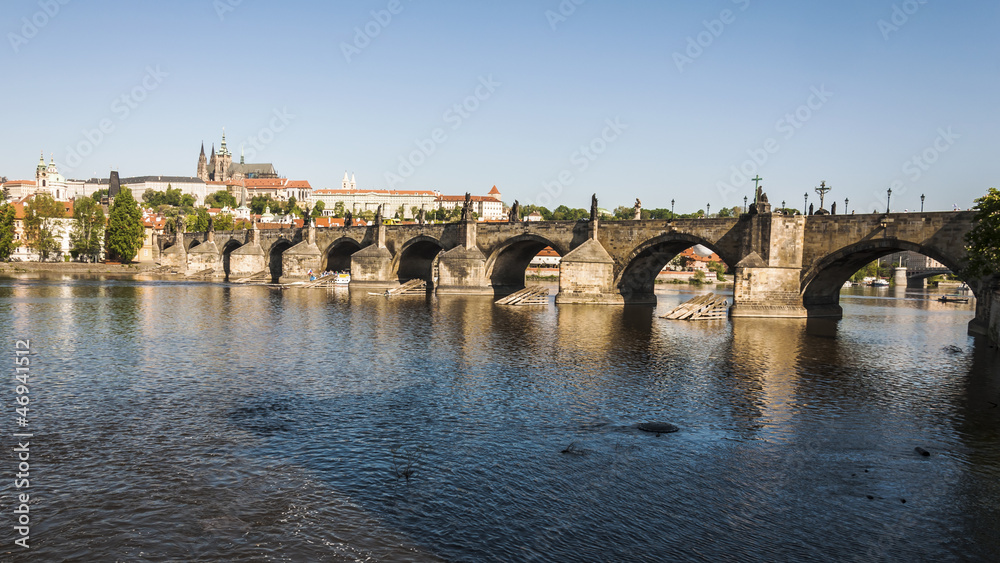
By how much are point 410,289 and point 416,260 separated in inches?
418

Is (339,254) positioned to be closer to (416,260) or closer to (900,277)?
(416,260)

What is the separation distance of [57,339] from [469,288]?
1569 inches

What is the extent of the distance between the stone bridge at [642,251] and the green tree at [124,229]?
34824 millimetres

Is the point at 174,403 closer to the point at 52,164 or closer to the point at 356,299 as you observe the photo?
the point at 356,299

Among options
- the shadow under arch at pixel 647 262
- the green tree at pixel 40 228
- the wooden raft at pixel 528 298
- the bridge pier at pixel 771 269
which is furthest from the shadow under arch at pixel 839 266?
the green tree at pixel 40 228

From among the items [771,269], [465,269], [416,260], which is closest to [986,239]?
[771,269]

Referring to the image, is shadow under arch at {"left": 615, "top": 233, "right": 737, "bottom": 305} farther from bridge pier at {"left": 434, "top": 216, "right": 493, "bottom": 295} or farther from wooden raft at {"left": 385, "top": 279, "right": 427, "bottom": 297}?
wooden raft at {"left": 385, "top": 279, "right": 427, "bottom": 297}

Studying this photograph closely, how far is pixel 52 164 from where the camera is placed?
647 ft

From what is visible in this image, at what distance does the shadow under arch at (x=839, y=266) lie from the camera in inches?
1545

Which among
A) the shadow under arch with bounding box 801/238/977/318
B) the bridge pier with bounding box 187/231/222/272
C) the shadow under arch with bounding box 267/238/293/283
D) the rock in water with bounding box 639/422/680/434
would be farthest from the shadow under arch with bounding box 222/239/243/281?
the rock in water with bounding box 639/422/680/434

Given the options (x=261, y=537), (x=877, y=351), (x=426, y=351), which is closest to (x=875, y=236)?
(x=877, y=351)

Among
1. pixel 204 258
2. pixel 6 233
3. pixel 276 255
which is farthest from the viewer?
pixel 204 258

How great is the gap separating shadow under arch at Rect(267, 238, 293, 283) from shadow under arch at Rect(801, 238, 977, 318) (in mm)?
70835

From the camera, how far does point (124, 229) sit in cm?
10675
